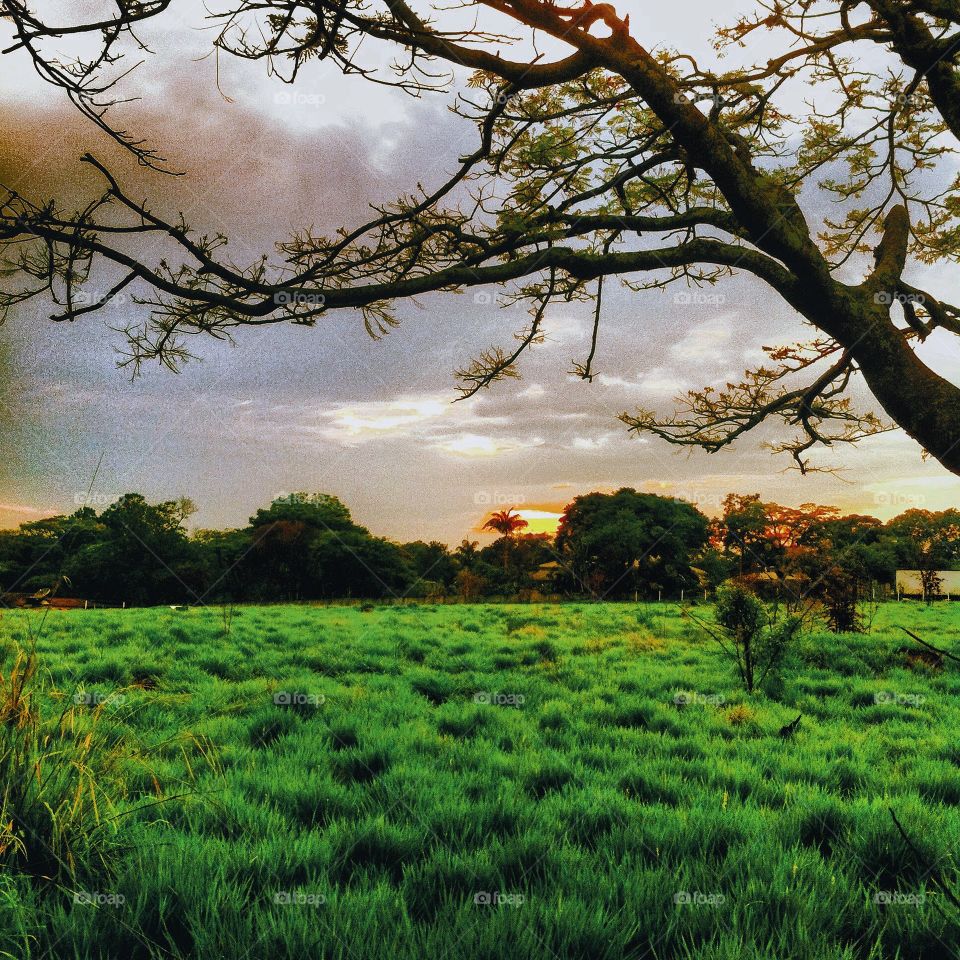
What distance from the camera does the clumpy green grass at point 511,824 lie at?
7.29 feet

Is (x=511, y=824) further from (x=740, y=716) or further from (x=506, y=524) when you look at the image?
(x=506, y=524)

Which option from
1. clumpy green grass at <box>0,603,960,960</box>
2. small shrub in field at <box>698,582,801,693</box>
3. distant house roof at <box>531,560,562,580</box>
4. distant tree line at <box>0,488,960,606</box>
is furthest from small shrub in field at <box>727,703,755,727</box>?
distant house roof at <box>531,560,562,580</box>

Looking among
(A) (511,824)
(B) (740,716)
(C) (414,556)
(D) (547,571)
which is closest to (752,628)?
(B) (740,716)

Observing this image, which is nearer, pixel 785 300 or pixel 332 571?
pixel 785 300

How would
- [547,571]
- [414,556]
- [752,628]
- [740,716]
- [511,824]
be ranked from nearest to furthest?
[511,824] → [740,716] → [752,628] → [547,571] → [414,556]

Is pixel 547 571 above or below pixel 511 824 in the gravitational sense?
below

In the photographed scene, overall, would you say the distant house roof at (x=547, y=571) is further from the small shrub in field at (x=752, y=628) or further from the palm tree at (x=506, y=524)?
the small shrub in field at (x=752, y=628)

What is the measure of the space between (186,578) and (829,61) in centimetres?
3695

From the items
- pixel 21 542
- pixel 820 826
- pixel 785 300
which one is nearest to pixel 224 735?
pixel 820 826

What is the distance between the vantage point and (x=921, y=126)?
5977mm

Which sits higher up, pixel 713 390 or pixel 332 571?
pixel 713 390

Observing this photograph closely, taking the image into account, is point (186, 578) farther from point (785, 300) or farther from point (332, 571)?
point (785, 300)

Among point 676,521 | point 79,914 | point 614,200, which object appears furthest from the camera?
point 676,521

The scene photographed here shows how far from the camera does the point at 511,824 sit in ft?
10.6
